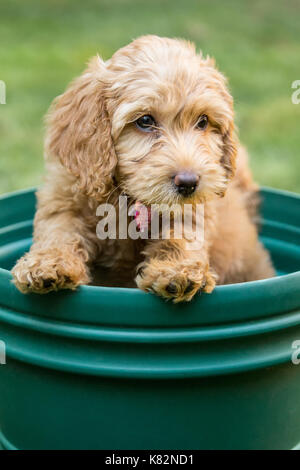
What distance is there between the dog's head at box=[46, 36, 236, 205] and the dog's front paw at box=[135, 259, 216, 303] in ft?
1.10

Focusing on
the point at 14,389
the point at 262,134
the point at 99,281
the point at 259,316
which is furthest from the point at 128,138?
the point at 262,134

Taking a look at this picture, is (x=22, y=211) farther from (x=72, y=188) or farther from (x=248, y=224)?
(x=248, y=224)

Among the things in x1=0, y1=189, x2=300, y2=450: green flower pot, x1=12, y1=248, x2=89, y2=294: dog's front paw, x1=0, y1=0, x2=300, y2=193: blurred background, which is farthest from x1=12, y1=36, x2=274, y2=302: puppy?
x1=0, y1=0, x2=300, y2=193: blurred background

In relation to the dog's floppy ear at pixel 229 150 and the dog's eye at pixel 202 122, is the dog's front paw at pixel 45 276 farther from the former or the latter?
the dog's floppy ear at pixel 229 150

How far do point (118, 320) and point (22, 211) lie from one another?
1819 millimetres

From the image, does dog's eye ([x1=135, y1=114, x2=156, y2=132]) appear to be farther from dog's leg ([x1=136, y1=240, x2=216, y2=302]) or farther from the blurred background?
the blurred background

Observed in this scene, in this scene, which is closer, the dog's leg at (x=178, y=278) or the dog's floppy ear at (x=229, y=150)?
the dog's leg at (x=178, y=278)

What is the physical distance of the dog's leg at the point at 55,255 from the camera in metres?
2.29

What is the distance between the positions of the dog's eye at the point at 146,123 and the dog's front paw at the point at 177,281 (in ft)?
2.09

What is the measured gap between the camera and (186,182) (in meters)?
2.54

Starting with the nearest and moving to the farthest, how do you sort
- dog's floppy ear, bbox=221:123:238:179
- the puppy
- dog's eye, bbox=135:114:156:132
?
the puppy < dog's eye, bbox=135:114:156:132 < dog's floppy ear, bbox=221:123:238:179

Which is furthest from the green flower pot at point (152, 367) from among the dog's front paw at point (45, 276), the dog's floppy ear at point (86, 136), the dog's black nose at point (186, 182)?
the dog's floppy ear at point (86, 136)

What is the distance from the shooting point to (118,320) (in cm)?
222

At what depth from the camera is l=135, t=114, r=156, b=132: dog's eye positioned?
106 inches
